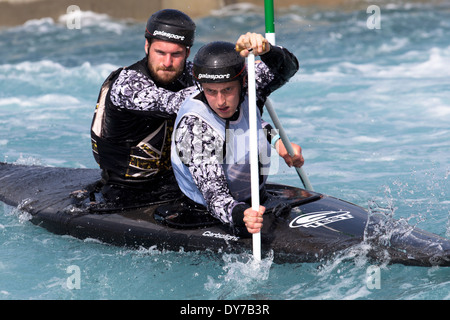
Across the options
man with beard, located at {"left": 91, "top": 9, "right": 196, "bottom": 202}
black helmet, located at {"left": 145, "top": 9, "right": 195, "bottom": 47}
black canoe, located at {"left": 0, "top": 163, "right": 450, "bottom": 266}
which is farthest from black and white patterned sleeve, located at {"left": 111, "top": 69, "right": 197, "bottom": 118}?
black canoe, located at {"left": 0, "top": 163, "right": 450, "bottom": 266}

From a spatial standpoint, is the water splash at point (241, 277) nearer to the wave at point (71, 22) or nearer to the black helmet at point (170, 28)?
the black helmet at point (170, 28)

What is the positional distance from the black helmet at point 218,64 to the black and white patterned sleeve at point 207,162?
0.25 meters

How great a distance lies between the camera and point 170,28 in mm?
4156

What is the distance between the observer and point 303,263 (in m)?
3.77

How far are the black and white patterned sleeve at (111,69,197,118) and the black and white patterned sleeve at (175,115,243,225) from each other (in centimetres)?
31

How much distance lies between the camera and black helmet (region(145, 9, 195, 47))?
13.6 ft

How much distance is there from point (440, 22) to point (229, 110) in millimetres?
14160

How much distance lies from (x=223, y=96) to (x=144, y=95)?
62cm

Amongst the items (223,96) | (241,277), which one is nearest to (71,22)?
(223,96)

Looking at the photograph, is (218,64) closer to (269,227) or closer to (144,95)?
(144,95)

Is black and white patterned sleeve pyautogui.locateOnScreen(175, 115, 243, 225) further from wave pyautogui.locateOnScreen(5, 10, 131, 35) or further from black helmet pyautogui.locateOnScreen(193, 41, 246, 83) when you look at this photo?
wave pyautogui.locateOnScreen(5, 10, 131, 35)
